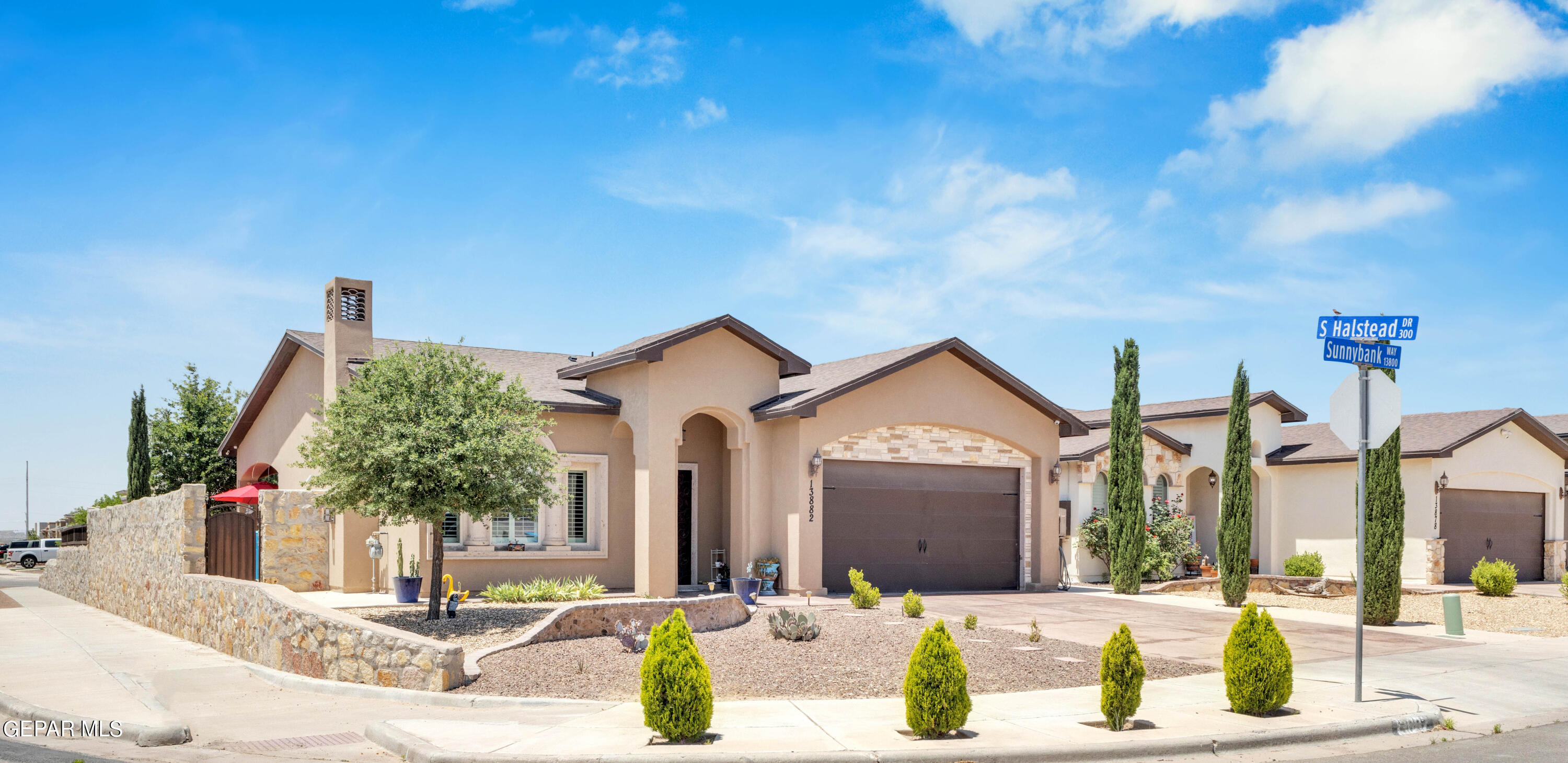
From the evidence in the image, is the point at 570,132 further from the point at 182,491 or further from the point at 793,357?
the point at 182,491

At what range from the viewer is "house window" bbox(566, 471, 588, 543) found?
19906 mm

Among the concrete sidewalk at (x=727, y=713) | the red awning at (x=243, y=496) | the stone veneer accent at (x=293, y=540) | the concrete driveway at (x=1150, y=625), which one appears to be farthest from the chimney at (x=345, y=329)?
the concrete driveway at (x=1150, y=625)

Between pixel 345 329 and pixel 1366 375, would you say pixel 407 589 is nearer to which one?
pixel 345 329

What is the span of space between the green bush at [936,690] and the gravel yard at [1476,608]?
12093 millimetres

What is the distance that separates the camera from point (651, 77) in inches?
707

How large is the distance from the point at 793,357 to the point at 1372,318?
11.8 metres

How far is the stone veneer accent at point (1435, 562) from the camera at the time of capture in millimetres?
25688

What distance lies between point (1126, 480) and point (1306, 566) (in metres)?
4.89

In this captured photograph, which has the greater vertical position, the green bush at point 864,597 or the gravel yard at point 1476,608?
the green bush at point 864,597

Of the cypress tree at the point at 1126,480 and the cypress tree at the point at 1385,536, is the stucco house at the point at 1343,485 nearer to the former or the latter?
the cypress tree at the point at 1126,480

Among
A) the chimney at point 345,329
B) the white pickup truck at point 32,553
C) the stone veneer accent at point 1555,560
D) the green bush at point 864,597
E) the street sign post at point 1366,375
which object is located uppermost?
the chimney at point 345,329

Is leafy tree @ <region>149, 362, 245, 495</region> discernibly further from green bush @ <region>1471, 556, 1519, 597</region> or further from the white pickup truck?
green bush @ <region>1471, 556, 1519, 597</region>

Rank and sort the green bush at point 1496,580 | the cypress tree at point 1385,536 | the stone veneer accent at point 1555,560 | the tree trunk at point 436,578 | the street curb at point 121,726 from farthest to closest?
the stone veneer accent at point 1555,560 < the green bush at point 1496,580 < the cypress tree at point 1385,536 < the tree trunk at point 436,578 < the street curb at point 121,726

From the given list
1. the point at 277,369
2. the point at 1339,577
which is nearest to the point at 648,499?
the point at 277,369
